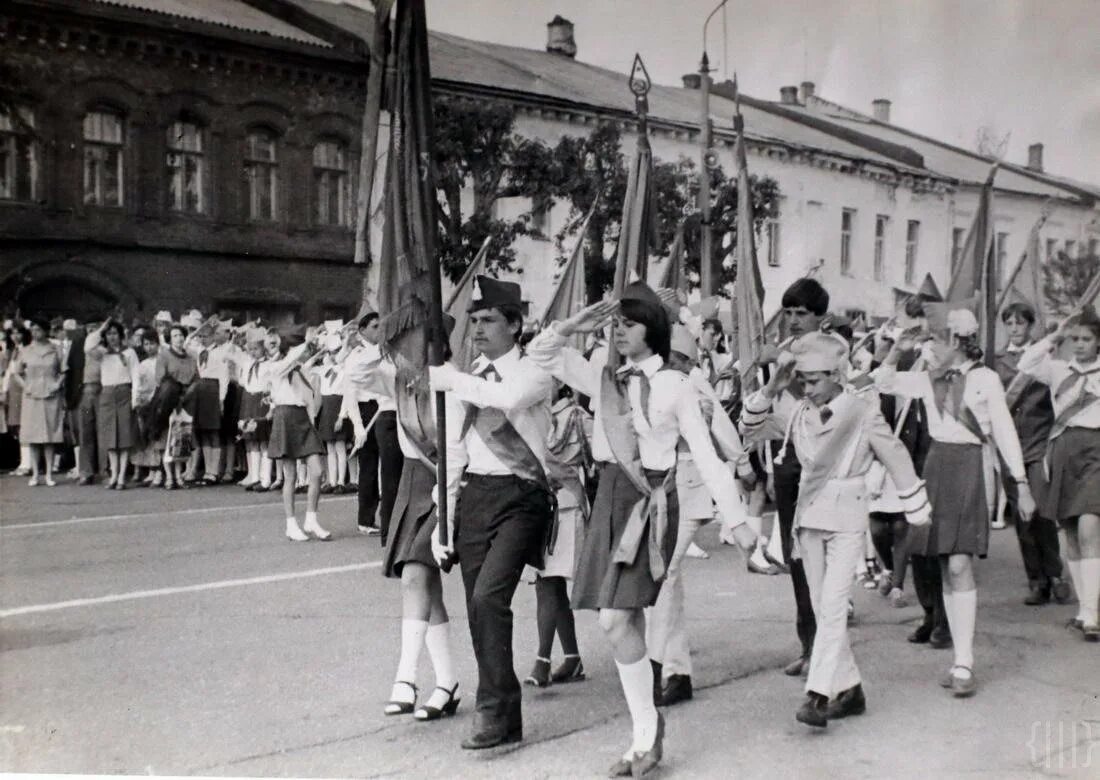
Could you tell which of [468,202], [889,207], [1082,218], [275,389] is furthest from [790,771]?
[889,207]

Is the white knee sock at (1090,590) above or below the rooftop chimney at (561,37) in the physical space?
below

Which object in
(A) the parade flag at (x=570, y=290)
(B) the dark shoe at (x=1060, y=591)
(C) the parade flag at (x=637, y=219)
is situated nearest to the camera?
(B) the dark shoe at (x=1060, y=591)

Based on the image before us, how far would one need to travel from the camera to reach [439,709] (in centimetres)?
530

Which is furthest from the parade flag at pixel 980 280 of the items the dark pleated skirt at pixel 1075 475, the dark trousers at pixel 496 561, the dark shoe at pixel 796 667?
the dark trousers at pixel 496 561

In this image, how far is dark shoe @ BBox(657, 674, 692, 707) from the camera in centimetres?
556

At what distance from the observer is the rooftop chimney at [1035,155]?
6.96 metres

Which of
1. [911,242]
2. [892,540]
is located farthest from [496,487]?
[911,242]

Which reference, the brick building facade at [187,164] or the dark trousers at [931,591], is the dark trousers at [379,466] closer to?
the dark trousers at [931,591]

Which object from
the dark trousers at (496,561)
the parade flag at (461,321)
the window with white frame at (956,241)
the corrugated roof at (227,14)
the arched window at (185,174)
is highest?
the corrugated roof at (227,14)

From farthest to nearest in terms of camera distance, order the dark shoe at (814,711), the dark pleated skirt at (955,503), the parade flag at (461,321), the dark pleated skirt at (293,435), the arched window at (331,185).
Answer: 1. the arched window at (331,185)
2. the dark pleated skirt at (293,435)
3. the parade flag at (461,321)
4. the dark pleated skirt at (955,503)
5. the dark shoe at (814,711)

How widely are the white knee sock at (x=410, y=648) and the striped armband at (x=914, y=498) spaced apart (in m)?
2.10

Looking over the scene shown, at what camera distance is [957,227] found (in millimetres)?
10727

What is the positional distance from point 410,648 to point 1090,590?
3.79 metres

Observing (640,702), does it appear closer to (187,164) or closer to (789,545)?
(789,545)
